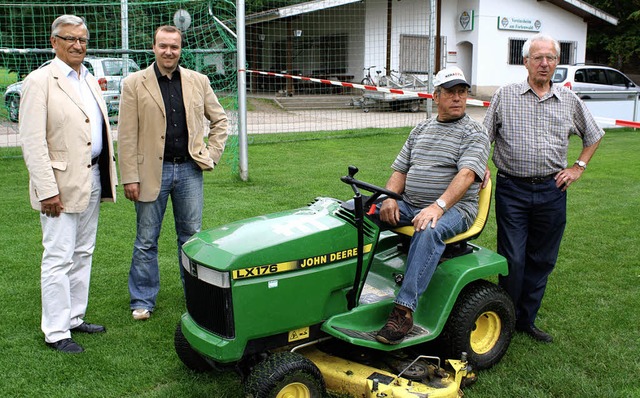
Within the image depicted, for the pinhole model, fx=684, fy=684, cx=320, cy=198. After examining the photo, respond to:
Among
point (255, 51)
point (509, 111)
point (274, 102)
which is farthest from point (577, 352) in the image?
point (255, 51)

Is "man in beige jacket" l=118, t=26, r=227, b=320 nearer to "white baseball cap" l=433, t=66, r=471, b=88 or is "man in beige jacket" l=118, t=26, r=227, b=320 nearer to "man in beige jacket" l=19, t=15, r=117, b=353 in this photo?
"man in beige jacket" l=19, t=15, r=117, b=353

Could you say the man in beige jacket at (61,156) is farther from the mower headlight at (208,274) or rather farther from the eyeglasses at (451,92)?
the eyeglasses at (451,92)

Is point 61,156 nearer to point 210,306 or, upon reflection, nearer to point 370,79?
point 210,306

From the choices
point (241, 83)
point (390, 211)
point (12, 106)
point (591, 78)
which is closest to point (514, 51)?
point (591, 78)

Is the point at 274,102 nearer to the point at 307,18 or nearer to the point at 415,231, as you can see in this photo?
the point at 307,18

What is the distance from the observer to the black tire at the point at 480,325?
149 inches

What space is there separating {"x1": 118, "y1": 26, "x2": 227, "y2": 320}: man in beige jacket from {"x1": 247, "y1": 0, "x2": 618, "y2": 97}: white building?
1779cm

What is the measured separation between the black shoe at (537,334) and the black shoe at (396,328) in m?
1.23

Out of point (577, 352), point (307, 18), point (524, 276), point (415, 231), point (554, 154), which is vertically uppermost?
point (307, 18)

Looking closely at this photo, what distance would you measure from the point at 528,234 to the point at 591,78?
16824mm

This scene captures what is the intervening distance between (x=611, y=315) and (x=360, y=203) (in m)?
2.31

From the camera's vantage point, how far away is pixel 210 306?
332cm

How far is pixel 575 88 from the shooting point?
59.0ft

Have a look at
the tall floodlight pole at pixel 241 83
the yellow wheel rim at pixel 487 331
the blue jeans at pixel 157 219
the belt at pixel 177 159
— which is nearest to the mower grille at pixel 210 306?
the blue jeans at pixel 157 219
